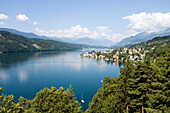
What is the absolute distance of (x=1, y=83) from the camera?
264ft

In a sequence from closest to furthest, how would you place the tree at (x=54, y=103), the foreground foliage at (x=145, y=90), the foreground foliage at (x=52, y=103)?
the foreground foliage at (x=145, y=90)
the foreground foliage at (x=52, y=103)
the tree at (x=54, y=103)

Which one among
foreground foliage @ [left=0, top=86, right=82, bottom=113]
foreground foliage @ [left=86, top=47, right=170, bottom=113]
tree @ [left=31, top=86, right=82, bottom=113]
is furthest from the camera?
tree @ [left=31, top=86, right=82, bottom=113]

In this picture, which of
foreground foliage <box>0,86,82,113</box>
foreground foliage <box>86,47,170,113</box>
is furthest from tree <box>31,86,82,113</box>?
foreground foliage <box>86,47,170,113</box>

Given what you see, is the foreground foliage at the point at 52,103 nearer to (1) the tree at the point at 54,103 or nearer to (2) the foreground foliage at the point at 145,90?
(1) the tree at the point at 54,103

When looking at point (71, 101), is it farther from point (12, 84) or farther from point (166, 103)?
point (12, 84)

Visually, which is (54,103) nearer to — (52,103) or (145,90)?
(52,103)

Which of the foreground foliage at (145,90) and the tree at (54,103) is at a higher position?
the foreground foliage at (145,90)

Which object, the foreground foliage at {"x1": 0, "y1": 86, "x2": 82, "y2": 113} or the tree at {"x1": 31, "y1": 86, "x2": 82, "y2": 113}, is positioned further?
the tree at {"x1": 31, "y1": 86, "x2": 82, "y2": 113}

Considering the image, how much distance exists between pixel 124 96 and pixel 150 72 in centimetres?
743

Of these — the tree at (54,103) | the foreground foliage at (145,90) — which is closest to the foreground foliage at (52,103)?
the tree at (54,103)

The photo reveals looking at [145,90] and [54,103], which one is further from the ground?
[145,90]

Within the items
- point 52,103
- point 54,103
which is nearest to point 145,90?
point 54,103

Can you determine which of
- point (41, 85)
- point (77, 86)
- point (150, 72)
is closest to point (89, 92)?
point (77, 86)

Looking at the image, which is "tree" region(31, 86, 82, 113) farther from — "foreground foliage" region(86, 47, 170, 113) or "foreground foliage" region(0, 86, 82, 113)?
"foreground foliage" region(86, 47, 170, 113)
